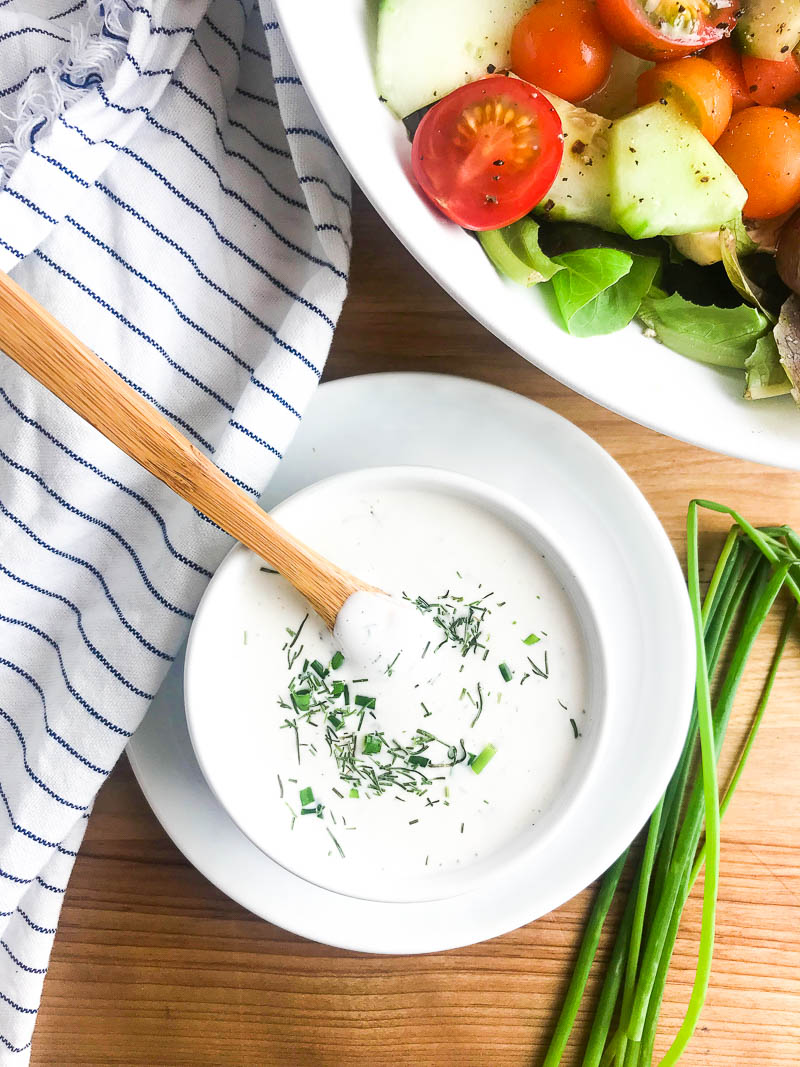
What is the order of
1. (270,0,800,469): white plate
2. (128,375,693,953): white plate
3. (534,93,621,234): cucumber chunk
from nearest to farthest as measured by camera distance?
(270,0,800,469): white plate → (534,93,621,234): cucumber chunk → (128,375,693,953): white plate

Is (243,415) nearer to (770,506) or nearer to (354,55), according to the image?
(354,55)

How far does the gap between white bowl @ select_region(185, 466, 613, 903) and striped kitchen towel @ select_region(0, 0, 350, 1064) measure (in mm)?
97

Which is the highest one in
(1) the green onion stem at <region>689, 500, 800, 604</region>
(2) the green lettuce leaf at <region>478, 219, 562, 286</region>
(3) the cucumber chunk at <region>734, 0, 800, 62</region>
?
(3) the cucumber chunk at <region>734, 0, 800, 62</region>

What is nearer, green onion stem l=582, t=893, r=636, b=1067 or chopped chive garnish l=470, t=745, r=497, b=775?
chopped chive garnish l=470, t=745, r=497, b=775

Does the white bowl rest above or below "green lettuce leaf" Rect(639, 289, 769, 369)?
below

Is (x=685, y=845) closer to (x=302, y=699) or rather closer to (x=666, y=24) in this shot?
(x=302, y=699)

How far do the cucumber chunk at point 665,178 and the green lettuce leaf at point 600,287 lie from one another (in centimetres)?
4

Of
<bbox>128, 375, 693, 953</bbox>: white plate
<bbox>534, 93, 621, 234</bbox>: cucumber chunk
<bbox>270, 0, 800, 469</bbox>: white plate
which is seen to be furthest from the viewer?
<bbox>128, 375, 693, 953</bbox>: white plate

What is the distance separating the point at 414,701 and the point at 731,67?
31.2 inches

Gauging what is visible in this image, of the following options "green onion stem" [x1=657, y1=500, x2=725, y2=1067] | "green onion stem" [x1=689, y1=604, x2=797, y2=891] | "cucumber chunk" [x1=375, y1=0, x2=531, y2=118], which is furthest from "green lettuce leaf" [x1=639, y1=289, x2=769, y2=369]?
"green onion stem" [x1=689, y1=604, x2=797, y2=891]

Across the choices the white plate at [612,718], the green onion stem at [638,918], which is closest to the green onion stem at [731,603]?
the white plate at [612,718]

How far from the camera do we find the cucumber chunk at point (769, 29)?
0.96m

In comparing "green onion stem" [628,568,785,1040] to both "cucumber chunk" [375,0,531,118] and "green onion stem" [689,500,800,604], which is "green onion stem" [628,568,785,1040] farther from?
"cucumber chunk" [375,0,531,118]

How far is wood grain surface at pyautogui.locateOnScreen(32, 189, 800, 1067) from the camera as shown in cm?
121
